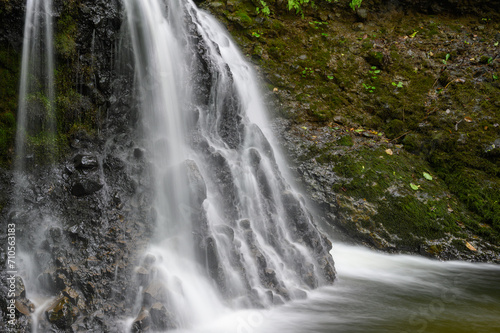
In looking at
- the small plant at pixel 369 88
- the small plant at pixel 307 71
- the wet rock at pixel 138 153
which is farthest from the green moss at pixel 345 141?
the wet rock at pixel 138 153

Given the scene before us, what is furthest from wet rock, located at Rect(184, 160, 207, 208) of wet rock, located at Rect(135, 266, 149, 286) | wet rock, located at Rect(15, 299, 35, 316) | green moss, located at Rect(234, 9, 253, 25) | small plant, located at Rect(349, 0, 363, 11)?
small plant, located at Rect(349, 0, 363, 11)

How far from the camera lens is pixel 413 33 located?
9.43 m

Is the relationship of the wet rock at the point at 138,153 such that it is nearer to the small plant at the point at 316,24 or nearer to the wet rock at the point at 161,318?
the wet rock at the point at 161,318

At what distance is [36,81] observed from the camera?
411 centimetres

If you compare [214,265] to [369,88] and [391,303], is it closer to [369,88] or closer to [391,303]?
[391,303]

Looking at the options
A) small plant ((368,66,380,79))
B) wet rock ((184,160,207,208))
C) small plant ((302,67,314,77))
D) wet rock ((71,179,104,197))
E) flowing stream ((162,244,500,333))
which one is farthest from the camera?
small plant ((368,66,380,79))

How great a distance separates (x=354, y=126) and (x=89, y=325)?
693 cm

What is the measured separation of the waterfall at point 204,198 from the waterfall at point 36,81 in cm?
118

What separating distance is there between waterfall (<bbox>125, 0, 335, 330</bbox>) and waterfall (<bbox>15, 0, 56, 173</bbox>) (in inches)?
46.4

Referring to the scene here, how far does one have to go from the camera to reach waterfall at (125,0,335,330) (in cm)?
397

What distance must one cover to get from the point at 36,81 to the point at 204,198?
8.41 feet

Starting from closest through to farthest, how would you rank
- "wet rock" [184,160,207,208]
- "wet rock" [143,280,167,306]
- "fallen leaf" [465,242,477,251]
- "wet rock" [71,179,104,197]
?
"wet rock" [143,280,167,306] < "wet rock" [71,179,104,197] < "wet rock" [184,160,207,208] < "fallen leaf" [465,242,477,251]

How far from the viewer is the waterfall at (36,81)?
13.0ft

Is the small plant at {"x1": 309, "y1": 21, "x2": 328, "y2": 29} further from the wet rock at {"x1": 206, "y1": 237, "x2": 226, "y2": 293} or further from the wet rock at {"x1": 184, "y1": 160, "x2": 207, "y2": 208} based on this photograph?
the wet rock at {"x1": 206, "y1": 237, "x2": 226, "y2": 293}
